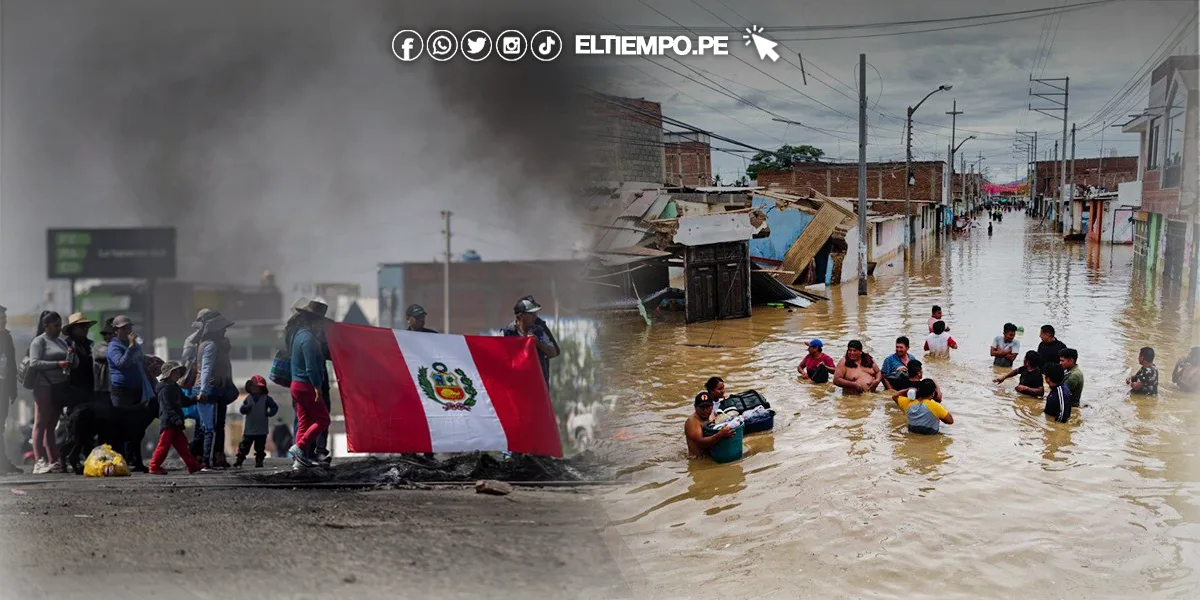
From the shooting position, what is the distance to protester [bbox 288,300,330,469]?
3.62 meters

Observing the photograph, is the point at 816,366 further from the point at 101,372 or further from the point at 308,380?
the point at 101,372

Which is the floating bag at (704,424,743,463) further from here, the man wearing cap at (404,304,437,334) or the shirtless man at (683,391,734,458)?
the man wearing cap at (404,304,437,334)

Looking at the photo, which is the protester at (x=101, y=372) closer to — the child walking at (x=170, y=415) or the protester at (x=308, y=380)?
the child walking at (x=170, y=415)

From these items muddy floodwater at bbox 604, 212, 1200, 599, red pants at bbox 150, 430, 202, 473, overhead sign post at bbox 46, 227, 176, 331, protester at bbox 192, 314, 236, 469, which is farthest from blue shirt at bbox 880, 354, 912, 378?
overhead sign post at bbox 46, 227, 176, 331

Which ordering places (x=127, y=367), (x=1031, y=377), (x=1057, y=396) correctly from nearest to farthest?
(x=127, y=367)
(x=1057, y=396)
(x=1031, y=377)

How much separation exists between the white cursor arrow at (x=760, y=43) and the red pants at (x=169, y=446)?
318cm

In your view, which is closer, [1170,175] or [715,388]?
[715,388]

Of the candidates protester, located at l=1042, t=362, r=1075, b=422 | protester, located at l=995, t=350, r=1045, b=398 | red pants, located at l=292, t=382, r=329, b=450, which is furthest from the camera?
protester, located at l=995, t=350, r=1045, b=398

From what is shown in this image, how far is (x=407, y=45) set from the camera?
3.65 metres

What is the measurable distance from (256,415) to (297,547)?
152 centimetres

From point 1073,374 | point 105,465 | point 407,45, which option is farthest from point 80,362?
point 1073,374

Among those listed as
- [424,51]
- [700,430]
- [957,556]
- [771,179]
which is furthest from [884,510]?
[771,179]

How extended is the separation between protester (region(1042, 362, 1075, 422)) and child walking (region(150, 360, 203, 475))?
4.44 metres

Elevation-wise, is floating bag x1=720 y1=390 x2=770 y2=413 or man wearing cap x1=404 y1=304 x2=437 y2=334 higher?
man wearing cap x1=404 y1=304 x2=437 y2=334
